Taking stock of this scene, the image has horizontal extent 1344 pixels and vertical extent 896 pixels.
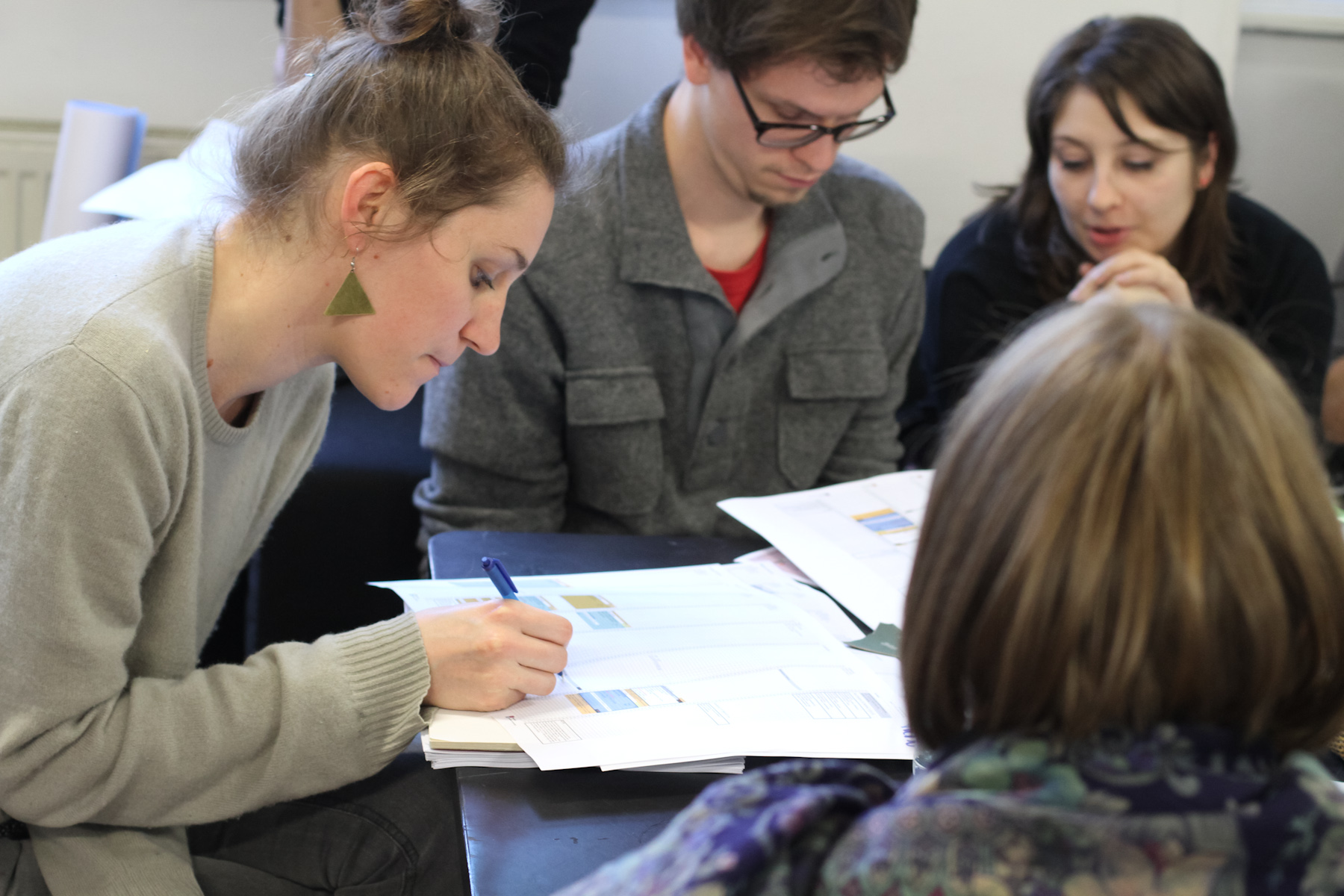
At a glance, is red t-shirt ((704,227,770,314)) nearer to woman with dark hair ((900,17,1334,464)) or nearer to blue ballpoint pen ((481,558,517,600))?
woman with dark hair ((900,17,1334,464))

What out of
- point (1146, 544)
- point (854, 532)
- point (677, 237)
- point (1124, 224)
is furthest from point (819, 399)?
point (1146, 544)

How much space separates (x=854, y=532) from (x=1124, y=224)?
0.82 meters

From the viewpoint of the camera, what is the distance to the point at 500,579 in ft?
2.97

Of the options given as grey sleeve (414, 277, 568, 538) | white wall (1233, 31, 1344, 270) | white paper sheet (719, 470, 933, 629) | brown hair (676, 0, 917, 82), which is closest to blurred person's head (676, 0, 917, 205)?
brown hair (676, 0, 917, 82)

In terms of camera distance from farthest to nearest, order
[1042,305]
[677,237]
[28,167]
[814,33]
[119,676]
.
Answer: [28,167] → [1042,305] → [677,237] → [814,33] → [119,676]

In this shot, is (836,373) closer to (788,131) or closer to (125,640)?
(788,131)

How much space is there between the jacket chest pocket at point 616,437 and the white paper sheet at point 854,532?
25 cm

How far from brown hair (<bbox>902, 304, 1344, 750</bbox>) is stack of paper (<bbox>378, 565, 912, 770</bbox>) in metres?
0.31

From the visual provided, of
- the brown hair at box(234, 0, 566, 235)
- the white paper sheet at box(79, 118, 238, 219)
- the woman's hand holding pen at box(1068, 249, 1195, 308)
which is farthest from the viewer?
the woman's hand holding pen at box(1068, 249, 1195, 308)

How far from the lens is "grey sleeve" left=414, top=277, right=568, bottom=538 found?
1360 millimetres

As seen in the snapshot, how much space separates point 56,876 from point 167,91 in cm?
176

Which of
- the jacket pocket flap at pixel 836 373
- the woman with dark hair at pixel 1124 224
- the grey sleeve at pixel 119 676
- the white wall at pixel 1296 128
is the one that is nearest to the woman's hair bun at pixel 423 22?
the grey sleeve at pixel 119 676

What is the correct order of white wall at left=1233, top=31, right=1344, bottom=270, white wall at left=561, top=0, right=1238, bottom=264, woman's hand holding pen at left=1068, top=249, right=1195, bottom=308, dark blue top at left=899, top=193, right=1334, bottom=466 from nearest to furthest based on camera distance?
woman's hand holding pen at left=1068, top=249, right=1195, bottom=308 < dark blue top at left=899, top=193, right=1334, bottom=466 < white wall at left=561, top=0, right=1238, bottom=264 < white wall at left=1233, top=31, right=1344, bottom=270

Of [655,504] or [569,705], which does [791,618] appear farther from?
[655,504]
